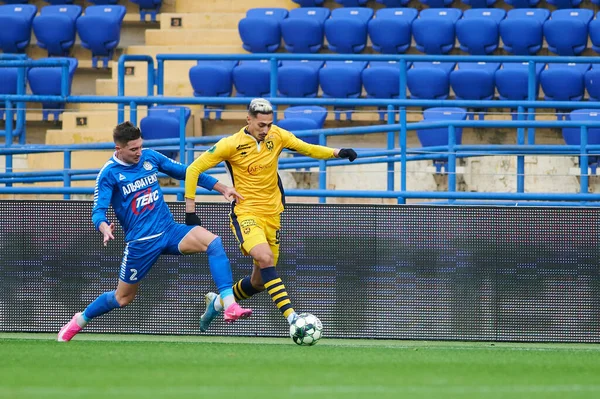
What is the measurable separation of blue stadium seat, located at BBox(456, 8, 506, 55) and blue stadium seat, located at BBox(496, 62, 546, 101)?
1.13m

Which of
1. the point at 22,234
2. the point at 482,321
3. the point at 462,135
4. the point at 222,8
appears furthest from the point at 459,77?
the point at 22,234

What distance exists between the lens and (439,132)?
1484 centimetres

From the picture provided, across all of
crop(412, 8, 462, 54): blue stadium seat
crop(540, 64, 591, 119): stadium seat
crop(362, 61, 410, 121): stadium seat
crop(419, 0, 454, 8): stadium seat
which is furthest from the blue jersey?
crop(419, 0, 454, 8): stadium seat

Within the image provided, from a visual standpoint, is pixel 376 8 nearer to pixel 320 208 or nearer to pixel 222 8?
pixel 222 8

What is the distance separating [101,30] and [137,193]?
10193 millimetres

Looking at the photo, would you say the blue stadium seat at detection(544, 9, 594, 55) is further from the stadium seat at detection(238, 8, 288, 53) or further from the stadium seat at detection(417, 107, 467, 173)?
the stadium seat at detection(238, 8, 288, 53)

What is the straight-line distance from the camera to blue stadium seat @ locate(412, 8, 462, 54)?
17.2 m

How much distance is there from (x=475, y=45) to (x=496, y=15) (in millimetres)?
678

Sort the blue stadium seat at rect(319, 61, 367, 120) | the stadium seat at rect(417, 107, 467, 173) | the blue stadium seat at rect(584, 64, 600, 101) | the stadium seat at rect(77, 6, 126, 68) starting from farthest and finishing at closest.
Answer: the stadium seat at rect(77, 6, 126, 68), the blue stadium seat at rect(319, 61, 367, 120), the blue stadium seat at rect(584, 64, 600, 101), the stadium seat at rect(417, 107, 467, 173)

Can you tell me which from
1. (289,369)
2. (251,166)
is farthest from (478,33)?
(289,369)

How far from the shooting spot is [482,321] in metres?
9.91

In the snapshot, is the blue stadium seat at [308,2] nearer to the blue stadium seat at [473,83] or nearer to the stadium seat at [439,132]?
the blue stadium seat at [473,83]

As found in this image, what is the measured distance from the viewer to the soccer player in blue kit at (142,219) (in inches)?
349

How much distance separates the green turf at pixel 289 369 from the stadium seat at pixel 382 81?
6.96 meters
